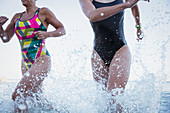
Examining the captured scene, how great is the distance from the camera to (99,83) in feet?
8.40

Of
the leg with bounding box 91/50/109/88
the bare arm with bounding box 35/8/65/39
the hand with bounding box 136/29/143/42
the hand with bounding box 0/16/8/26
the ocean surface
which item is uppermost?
the hand with bounding box 0/16/8/26

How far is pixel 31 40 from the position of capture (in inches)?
107

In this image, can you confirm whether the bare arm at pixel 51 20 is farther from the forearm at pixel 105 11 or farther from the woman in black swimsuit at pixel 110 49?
the forearm at pixel 105 11

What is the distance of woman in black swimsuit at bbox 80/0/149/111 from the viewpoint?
211 centimetres

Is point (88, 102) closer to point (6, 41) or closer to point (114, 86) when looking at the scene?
point (114, 86)

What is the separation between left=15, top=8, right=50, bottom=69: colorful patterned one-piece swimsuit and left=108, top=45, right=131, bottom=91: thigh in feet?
3.52

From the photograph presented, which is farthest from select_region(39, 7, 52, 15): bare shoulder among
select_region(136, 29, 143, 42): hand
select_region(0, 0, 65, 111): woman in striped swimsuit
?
select_region(136, 29, 143, 42): hand

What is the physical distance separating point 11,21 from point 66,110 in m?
1.61

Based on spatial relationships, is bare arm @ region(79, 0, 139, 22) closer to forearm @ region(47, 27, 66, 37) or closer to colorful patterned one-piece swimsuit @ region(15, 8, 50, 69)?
forearm @ region(47, 27, 66, 37)

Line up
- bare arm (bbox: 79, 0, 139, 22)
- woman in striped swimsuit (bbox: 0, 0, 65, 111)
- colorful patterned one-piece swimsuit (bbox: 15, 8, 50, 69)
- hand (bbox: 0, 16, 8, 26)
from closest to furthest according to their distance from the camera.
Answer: bare arm (bbox: 79, 0, 139, 22)
woman in striped swimsuit (bbox: 0, 0, 65, 111)
colorful patterned one-piece swimsuit (bbox: 15, 8, 50, 69)
hand (bbox: 0, 16, 8, 26)

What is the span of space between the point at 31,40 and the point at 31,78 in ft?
2.03

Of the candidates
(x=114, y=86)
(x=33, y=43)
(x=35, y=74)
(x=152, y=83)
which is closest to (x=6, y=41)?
(x=33, y=43)

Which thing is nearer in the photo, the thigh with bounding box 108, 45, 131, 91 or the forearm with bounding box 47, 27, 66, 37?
the thigh with bounding box 108, 45, 131, 91

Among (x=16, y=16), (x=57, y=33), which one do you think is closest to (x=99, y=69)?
(x=57, y=33)
